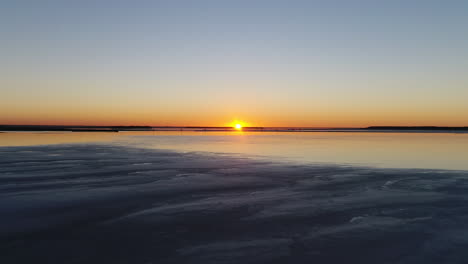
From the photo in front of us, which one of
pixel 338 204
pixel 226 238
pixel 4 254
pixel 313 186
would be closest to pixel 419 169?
pixel 313 186

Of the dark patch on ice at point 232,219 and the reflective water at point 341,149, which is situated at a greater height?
the reflective water at point 341,149

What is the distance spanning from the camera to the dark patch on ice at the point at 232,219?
5707mm

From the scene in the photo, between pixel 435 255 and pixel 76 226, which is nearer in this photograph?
pixel 435 255

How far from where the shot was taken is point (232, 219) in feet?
25.4

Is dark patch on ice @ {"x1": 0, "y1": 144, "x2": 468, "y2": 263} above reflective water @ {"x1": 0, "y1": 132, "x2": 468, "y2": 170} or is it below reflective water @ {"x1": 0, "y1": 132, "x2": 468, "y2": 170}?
below

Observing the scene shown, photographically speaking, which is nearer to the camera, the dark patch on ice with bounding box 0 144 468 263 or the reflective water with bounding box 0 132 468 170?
the dark patch on ice with bounding box 0 144 468 263

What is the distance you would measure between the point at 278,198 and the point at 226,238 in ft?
12.4

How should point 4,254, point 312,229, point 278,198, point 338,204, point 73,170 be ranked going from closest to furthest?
1. point 4,254
2. point 312,229
3. point 338,204
4. point 278,198
5. point 73,170

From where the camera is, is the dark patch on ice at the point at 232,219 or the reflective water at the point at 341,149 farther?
the reflective water at the point at 341,149

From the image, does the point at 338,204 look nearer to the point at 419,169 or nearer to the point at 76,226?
the point at 76,226

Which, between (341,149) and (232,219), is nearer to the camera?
(232,219)

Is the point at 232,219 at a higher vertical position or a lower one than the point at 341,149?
lower

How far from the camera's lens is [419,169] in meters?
16.3

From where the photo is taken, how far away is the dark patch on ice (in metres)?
5.71
